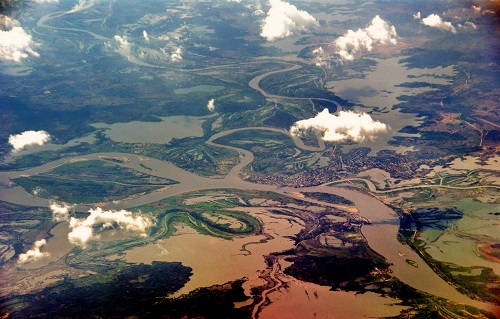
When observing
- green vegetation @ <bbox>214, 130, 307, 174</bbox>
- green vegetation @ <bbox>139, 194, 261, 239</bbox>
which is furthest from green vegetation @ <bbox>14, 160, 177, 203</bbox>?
green vegetation @ <bbox>214, 130, 307, 174</bbox>

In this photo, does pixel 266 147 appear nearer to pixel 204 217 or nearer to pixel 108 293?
pixel 204 217

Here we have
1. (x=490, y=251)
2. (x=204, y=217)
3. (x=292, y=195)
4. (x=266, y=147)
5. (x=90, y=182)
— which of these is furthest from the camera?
(x=266, y=147)

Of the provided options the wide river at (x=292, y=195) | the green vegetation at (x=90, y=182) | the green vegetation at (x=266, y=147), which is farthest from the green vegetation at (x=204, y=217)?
the green vegetation at (x=266, y=147)

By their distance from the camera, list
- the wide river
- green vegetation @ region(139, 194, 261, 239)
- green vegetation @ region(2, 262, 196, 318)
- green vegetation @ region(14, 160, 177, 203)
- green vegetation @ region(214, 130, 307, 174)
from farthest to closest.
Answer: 1. green vegetation @ region(214, 130, 307, 174)
2. green vegetation @ region(14, 160, 177, 203)
3. green vegetation @ region(139, 194, 261, 239)
4. the wide river
5. green vegetation @ region(2, 262, 196, 318)

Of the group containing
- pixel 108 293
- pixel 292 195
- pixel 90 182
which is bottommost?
pixel 292 195

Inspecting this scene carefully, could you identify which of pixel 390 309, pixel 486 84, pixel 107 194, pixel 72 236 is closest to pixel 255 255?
pixel 390 309

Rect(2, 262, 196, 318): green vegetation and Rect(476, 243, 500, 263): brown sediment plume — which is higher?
Rect(2, 262, 196, 318): green vegetation

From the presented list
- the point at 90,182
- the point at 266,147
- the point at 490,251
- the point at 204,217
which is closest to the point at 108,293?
the point at 204,217

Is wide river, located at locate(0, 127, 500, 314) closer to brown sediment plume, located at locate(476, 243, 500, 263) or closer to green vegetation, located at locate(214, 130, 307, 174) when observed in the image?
green vegetation, located at locate(214, 130, 307, 174)

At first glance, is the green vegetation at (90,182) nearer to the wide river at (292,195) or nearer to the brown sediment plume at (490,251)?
the wide river at (292,195)

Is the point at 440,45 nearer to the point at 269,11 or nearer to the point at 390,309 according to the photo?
the point at 269,11
